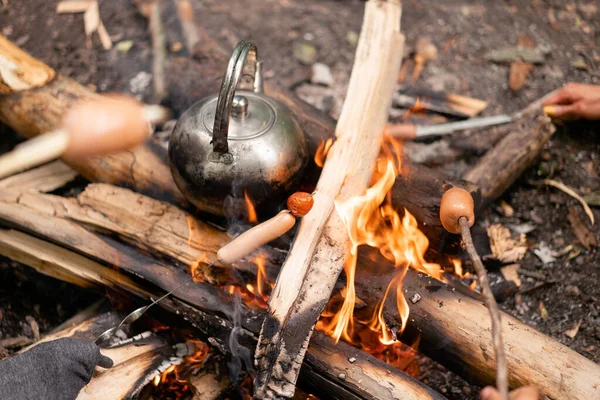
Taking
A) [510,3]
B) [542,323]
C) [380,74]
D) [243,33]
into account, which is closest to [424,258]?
[542,323]

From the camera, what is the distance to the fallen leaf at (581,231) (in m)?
3.80

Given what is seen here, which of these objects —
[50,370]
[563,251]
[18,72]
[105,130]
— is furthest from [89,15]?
[563,251]

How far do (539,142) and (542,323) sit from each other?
155 cm

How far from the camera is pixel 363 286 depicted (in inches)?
111

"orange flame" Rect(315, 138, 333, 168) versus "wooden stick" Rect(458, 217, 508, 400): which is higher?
"wooden stick" Rect(458, 217, 508, 400)

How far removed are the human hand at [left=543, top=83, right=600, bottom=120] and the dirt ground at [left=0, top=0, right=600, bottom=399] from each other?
1.24 ft

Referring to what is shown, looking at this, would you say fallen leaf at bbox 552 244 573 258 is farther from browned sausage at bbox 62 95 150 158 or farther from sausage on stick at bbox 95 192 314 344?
browned sausage at bbox 62 95 150 158

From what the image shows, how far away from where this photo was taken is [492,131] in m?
4.62

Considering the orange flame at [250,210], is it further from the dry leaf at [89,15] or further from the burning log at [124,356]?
the dry leaf at [89,15]

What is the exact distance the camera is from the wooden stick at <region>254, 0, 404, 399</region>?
2.36m

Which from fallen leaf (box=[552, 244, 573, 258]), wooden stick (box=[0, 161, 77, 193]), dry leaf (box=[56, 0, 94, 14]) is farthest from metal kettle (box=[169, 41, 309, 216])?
dry leaf (box=[56, 0, 94, 14])

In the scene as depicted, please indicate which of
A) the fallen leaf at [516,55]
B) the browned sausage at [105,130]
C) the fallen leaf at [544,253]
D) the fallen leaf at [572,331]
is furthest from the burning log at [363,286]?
the fallen leaf at [516,55]

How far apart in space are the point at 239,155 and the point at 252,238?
1.70 feet

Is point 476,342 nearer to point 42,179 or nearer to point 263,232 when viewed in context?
point 263,232
